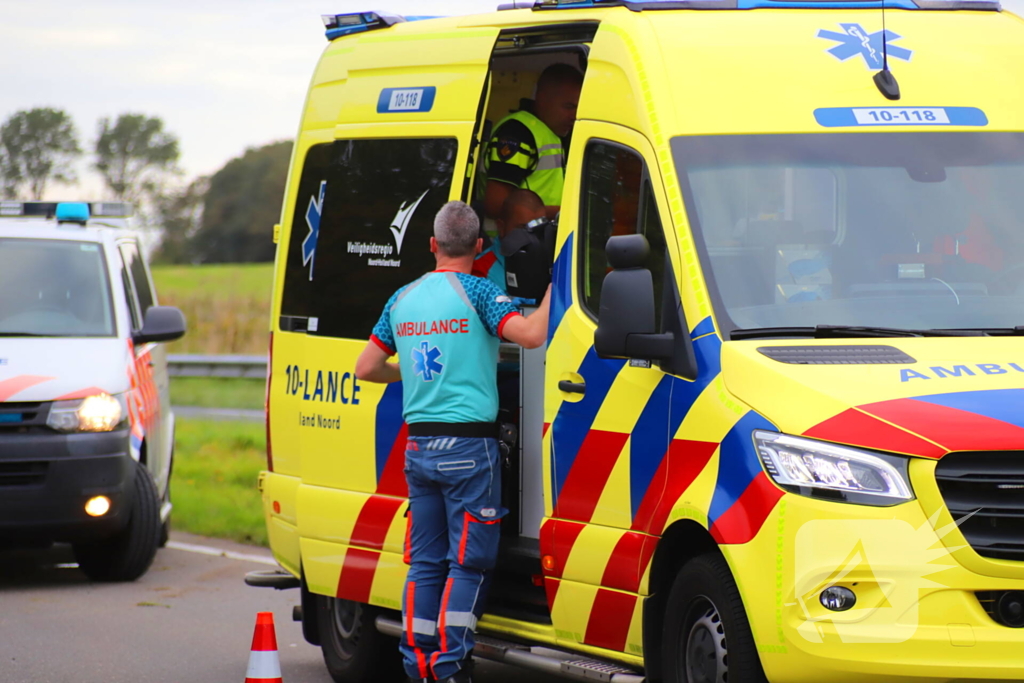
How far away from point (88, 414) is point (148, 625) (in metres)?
1.73

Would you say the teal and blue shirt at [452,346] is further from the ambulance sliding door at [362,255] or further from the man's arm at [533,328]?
the ambulance sliding door at [362,255]

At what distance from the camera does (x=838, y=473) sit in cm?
456

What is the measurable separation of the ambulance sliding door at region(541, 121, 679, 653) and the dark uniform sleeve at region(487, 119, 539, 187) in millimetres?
885

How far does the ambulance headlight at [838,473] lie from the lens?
4.52 m

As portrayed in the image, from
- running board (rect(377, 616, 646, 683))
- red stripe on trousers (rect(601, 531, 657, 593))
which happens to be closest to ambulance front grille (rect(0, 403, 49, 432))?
running board (rect(377, 616, 646, 683))

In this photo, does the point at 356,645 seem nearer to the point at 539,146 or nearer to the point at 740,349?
the point at 539,146

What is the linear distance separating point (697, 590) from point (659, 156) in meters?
1.48

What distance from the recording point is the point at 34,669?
7688 mm

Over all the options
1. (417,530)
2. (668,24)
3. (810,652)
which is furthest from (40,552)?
(810,652)

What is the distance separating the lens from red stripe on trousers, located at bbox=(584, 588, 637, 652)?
5.54m

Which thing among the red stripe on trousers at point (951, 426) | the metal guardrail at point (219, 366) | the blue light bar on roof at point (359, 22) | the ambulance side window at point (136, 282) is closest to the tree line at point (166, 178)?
the metal guardrail at point (219, 366)

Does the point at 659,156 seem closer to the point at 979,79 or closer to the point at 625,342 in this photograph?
the point at 625,342

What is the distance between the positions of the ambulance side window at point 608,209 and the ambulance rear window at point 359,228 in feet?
3.76

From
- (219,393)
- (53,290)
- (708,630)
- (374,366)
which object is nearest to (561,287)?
(374,366)
